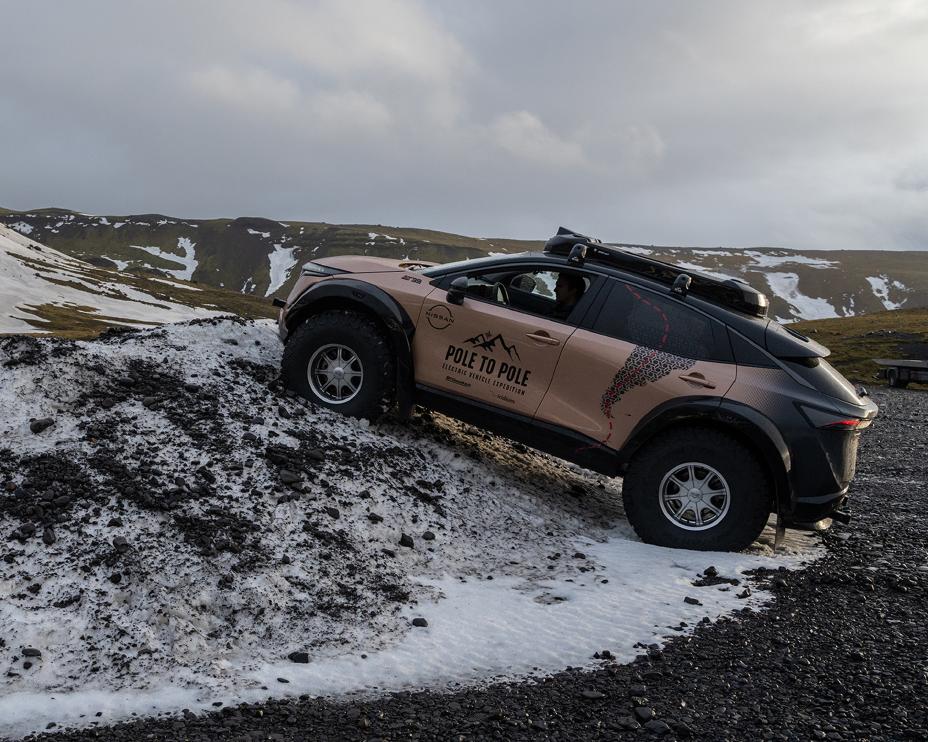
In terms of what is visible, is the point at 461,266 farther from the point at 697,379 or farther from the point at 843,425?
the point at 843,425

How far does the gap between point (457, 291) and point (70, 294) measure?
116 meters

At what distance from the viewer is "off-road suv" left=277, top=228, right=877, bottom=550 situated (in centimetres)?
607

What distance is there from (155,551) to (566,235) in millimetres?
4837

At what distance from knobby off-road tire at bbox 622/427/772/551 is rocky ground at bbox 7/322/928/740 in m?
0.43

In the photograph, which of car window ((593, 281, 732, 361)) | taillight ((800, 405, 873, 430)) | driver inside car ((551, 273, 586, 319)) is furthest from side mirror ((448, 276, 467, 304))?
taillight ((800, 405, 873, 430))

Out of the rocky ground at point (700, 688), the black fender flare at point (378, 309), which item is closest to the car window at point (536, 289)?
the black fender flare at point (378, 309)

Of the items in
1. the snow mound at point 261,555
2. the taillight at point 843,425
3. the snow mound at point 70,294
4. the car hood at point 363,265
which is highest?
the car hood at point 363,265

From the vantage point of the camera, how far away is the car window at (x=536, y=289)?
22.7ft

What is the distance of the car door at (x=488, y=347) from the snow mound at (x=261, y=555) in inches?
36.5

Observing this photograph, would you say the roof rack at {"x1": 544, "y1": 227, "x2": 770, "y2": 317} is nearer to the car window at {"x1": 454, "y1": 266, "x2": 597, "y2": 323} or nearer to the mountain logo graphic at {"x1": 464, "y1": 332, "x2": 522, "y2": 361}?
the car window at {"x1": 454, "y1": 266, "x2": 597, "y2": 323}

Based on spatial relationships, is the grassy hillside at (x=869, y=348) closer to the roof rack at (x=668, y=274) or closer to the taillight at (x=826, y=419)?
the roof rack at (x=668, y=274)

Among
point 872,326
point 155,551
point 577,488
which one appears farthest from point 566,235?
point 872,326

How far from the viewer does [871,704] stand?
395 centimetres

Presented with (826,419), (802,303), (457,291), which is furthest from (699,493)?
(802,303)
